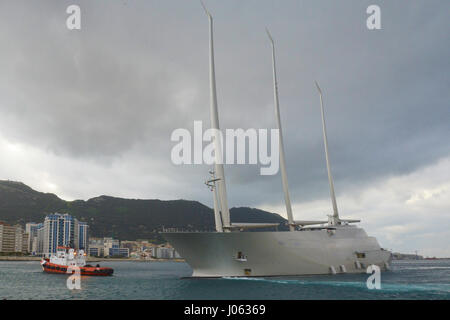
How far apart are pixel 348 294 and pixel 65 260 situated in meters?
51.8

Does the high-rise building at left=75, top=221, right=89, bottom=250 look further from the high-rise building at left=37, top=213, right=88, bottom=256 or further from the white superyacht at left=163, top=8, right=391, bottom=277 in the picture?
the white superyacht at left=163, top=8, right=391, bottom=277

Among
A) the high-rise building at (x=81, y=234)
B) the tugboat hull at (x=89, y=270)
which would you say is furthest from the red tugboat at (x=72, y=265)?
the high-rise building at (x=81, y=234)

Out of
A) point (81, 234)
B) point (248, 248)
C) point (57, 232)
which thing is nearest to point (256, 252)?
point (248, 248)

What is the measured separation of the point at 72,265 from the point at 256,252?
3943 cm

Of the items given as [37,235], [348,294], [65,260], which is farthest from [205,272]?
[37,235]

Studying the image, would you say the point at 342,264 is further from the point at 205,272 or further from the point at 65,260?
the point at 65,260

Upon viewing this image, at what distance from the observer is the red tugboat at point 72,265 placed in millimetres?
55906

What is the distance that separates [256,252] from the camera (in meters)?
33.2

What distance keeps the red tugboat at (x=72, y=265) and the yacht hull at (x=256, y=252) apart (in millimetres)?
26659

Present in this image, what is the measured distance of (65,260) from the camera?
6209cm

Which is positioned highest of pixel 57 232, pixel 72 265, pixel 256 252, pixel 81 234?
pixel 57 232

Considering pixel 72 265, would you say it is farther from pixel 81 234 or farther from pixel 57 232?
pixel 81 234

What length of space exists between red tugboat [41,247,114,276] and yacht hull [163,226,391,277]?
87.5 feet

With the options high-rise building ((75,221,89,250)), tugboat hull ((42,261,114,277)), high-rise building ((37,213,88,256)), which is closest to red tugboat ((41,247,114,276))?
tugboat hull ((42,261,114,277))
